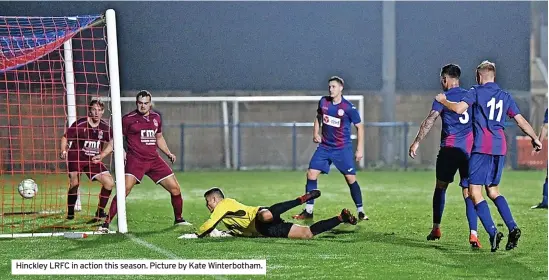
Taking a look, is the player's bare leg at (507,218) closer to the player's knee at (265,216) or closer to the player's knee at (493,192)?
the player's knee at (493,192)

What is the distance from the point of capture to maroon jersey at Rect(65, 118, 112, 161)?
553 inches

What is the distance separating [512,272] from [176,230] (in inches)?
190

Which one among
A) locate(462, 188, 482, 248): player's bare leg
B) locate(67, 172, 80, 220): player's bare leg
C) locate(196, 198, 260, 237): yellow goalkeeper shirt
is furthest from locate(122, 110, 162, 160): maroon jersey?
locate(462, 188, 482, 248): player's bare leg

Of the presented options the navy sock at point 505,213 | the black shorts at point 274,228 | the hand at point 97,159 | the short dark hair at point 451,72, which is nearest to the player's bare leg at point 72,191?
the hand at point 97,159

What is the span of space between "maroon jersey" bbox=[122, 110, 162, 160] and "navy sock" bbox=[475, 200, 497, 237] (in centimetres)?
449

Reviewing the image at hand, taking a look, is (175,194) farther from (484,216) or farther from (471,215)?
(484,216)

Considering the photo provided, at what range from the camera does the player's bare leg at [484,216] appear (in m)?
10.5

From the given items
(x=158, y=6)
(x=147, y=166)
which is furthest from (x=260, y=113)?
(x=147, y=166)

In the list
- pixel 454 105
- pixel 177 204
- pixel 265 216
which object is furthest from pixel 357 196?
pixel 454 105

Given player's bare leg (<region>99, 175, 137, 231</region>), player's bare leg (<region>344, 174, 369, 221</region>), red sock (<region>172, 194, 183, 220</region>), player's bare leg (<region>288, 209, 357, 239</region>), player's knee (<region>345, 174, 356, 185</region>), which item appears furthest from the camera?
player's knee (<region>345, 174, 356, 185</region>)

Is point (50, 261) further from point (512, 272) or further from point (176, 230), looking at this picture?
point (512, 272)

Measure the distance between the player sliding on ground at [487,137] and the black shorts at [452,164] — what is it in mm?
801

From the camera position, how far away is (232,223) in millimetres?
11562

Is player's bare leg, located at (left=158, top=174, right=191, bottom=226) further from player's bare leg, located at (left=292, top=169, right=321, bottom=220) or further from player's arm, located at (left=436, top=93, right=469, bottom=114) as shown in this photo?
player's arm, located at (left=436, top=93, right=469, bottom=114)
